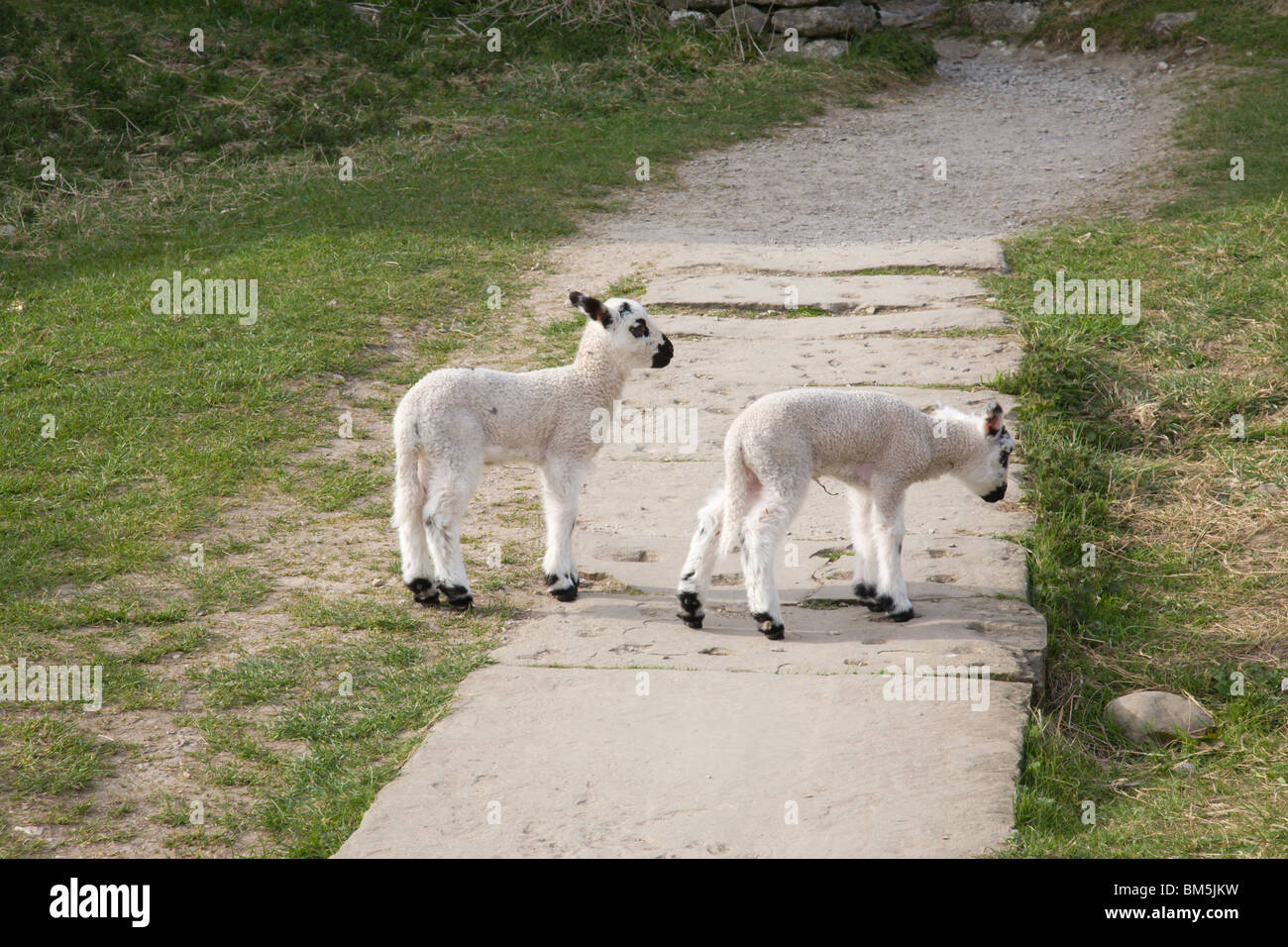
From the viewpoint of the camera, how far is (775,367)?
27.6ft

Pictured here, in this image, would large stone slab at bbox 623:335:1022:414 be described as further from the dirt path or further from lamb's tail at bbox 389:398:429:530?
lamb's tail at bbox 389:398:429:530

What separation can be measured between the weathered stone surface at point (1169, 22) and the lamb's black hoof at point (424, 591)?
49.9 feet

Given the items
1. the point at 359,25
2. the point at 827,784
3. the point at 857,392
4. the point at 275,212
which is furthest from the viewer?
the point at 359,25

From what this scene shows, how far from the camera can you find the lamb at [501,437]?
18.5 ft

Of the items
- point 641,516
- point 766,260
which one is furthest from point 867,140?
point 641,516

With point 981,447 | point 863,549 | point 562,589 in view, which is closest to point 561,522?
point 562,589

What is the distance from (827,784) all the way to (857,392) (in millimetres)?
2010

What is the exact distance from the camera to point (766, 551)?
5332mm

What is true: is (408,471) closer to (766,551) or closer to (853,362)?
(766,551)

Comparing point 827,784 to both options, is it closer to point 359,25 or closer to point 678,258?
point 678,258

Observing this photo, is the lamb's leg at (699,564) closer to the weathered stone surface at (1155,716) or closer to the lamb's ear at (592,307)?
the lamb's ear at (592,307)

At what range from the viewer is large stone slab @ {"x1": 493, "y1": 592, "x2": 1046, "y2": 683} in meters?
5.18

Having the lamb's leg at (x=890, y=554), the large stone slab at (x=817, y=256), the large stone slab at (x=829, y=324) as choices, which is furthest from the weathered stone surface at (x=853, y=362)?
the lamb's leg at (x=890, y=554)

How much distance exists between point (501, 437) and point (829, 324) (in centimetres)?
400
